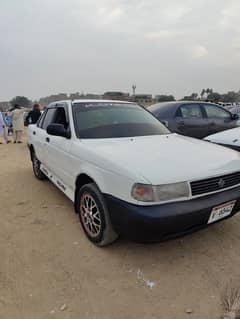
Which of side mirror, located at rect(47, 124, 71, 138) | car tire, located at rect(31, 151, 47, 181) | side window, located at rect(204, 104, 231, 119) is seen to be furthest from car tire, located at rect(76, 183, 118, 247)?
side window, located at rect(204, 104, 231, 119)

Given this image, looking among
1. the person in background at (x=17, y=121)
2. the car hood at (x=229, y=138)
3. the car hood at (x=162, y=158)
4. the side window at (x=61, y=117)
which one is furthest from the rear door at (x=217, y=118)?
the person in background at (x=17, y=121)

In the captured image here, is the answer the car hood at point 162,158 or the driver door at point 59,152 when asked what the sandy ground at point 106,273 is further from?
the car hood at point 162,158

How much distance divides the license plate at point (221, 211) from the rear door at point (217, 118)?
538 centimetres

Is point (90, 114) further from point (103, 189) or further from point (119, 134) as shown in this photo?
point (103, 189)

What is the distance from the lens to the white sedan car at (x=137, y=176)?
2047 mm

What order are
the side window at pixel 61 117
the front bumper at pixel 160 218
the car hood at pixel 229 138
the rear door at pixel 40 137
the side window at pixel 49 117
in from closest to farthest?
the front bumper at pixel 160 218
the side window at pixel 61 117
the side window at pixel 49 117
the rear door at pixel 40 137
the car hood at pixel 229 138

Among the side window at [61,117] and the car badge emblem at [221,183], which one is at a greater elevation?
the side window at [61,117]

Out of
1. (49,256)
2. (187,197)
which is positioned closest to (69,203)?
(49,256)

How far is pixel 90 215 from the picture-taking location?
268 centimetres

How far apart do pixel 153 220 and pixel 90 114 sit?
1.83 metres

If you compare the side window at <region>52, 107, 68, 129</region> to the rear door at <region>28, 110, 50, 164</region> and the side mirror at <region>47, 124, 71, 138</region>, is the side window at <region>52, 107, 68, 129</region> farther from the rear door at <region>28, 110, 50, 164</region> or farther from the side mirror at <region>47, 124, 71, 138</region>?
the rear door at <region>28, 110, 50, 164</region>

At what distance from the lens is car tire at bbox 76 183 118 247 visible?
94.8 inches

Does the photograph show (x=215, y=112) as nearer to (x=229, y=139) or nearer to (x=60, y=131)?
(x=229, y=139)

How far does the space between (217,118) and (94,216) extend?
6115mm
